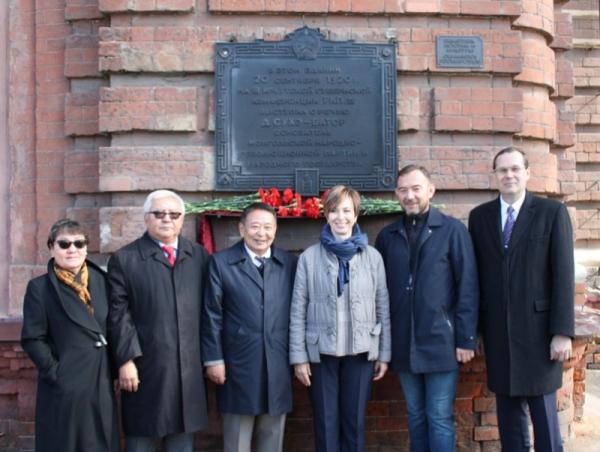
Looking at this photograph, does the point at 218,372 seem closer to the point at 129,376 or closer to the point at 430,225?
the point at 129,376

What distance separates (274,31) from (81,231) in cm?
209

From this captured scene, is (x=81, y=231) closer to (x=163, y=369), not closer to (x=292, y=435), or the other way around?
(x=163, y=369)

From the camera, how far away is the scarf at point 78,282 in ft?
11.0

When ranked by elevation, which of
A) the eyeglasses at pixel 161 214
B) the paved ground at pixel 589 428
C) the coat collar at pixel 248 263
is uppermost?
the eyeglasses at pixel 161 214

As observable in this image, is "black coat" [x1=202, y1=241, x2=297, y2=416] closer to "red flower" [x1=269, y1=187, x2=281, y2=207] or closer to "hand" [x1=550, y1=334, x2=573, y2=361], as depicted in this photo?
"red flower" [x1=269, y1=187, x2=281, y2=207]

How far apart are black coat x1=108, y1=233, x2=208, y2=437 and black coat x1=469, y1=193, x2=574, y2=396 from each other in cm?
173

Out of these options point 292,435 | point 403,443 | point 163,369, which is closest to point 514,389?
point 403,443

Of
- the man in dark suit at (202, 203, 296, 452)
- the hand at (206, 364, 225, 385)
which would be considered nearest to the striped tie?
the man in dark suit at (202, 203, 296, 452)

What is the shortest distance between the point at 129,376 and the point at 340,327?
118 cm

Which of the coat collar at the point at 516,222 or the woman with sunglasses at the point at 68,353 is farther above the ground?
the coat collar at the point at 516,222

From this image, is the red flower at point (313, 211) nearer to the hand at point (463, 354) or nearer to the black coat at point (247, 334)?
the black coat at point (247, 334)

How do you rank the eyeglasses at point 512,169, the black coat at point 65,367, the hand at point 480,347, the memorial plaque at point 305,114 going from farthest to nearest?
1. the memorial plaque at point 305,114
2. the hand at point 480,347
3. the eyeglasses at point 512,169
4. the black coat at point 65,367

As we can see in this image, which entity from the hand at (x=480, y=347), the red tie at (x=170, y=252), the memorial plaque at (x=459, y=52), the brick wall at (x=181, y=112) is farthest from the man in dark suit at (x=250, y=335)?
the memorial plaque at (x=459, y=52)

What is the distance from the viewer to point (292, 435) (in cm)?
453
